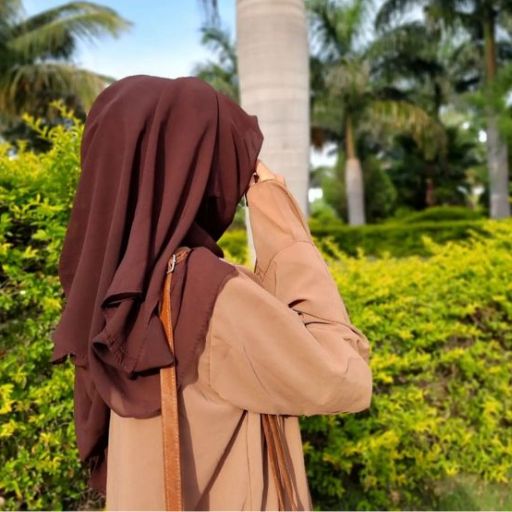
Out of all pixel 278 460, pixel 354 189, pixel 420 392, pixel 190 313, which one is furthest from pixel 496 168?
pixel 190 313

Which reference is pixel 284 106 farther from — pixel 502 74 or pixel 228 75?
pixel 228 75

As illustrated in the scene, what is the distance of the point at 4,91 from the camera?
56.9 ft

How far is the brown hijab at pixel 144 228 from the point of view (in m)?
0.98

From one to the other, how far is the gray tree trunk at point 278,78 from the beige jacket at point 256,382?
85.5 inches

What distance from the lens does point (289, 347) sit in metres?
0.99

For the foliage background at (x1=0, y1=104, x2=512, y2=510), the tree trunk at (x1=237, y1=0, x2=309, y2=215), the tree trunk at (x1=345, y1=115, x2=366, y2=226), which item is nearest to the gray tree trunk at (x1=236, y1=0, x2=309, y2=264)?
the tree trunk at (x1=237, y1=0, x2=309, y2=215)

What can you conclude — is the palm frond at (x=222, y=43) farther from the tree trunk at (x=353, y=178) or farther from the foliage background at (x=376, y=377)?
the foliage background at (x=376, y=377)

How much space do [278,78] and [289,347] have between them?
2.58m

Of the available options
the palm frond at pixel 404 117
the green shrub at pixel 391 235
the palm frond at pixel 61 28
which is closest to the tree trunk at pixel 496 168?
the green shrub at pixel 391 235

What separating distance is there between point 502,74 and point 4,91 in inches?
543

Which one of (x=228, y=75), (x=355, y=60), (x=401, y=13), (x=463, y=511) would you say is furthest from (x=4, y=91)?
(x=463, y=511)

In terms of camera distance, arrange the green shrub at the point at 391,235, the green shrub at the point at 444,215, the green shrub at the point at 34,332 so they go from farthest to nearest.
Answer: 1. the green shrub at the point at 444,215
2. the green shrub at the point at 391,235
3. the green shrub at the point at 34,332

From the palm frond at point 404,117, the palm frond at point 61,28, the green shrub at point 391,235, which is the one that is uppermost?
the palm frond at point 61,28

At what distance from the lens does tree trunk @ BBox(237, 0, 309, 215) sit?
3.28 m
